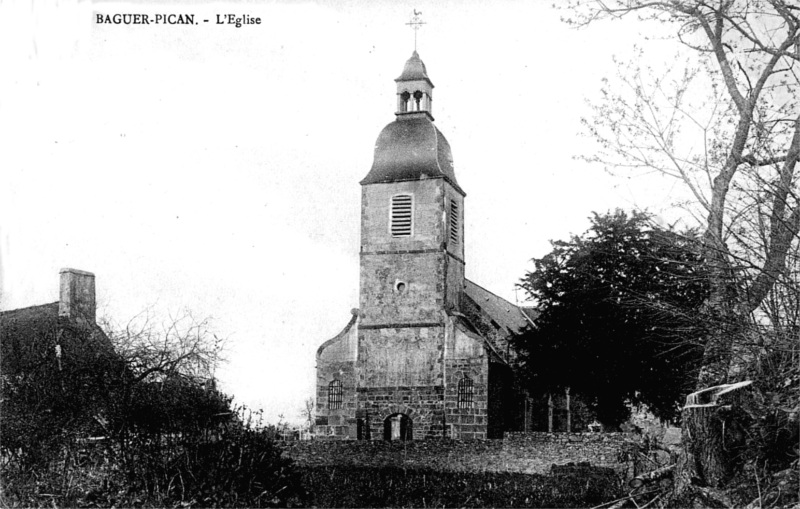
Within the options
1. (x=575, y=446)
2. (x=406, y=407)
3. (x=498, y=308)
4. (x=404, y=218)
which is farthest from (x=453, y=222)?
(x=575, y=446)

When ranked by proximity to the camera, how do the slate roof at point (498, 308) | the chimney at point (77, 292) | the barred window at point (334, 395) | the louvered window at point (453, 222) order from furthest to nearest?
1. the slate roof at point (498, 308)
2. the louvered window at point (453, 222)
3. the barred window at point (334, 395)
4. the chimney at point (77, 292)

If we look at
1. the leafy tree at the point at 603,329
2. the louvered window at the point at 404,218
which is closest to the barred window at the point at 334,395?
the louvered window at the point at 404,218

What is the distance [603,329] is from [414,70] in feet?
41.7

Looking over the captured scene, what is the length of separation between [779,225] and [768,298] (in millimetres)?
1682

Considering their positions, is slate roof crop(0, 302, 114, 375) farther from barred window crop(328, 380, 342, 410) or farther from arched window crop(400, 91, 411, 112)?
arched window crop(400, 91, 411, 112)

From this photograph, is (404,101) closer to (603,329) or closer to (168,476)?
(603,329)

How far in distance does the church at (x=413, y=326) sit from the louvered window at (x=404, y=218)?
0.04 metres

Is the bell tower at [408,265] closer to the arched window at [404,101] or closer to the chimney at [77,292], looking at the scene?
the arched window at [404,101]

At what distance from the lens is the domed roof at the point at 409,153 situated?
37.0 m

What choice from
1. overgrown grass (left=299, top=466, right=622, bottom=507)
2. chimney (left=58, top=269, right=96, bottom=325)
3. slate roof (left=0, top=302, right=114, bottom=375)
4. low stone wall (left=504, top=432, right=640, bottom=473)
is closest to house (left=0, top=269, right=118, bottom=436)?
A: slate roof (left=0, top=302, right=114, bottom=375)

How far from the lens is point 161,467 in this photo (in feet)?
49.9

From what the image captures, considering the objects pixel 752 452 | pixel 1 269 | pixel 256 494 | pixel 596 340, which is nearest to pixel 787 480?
pixel 752 452

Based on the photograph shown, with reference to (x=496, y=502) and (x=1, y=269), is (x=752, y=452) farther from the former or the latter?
(x=1, y=269)

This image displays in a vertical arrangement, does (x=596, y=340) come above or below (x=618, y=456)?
above
